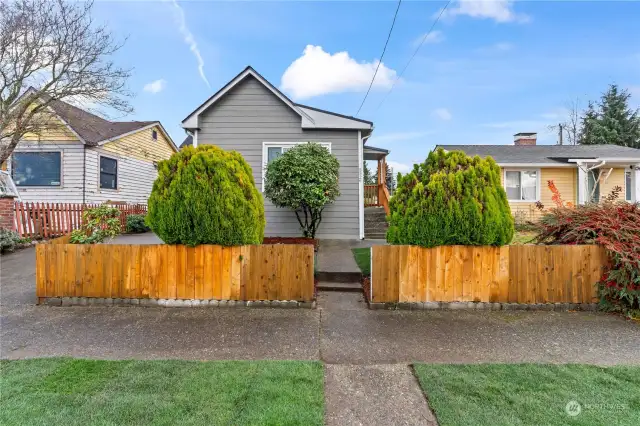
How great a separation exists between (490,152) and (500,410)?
54.9 feet

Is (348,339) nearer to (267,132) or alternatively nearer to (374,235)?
(374,235)

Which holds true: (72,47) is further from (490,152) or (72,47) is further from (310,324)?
(490,152)

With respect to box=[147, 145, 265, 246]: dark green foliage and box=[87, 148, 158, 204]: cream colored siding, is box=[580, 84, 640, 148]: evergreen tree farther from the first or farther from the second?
box=[87, 148, 158, 204]: cream colored siding

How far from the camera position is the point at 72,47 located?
432 inches

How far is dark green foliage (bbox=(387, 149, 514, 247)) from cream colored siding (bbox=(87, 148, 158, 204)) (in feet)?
47.3

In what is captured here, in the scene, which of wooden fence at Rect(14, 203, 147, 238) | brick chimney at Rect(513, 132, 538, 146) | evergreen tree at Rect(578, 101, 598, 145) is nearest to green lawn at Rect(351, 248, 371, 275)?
wooden fence at Rect(14, 203, 147, 238)

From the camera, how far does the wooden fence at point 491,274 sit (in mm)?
4793

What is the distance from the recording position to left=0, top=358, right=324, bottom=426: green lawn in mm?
2283

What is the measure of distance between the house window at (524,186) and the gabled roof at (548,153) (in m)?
0.59

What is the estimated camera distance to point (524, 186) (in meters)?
14.9

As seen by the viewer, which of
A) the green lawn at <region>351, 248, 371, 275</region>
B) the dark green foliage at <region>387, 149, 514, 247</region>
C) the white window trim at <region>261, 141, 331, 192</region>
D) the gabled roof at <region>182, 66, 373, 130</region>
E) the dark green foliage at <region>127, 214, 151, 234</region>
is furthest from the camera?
the dark green foliage at <region>127, 214, 151, 234</region>

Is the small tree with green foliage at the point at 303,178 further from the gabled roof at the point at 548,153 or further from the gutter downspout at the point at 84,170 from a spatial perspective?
the gabled roof at the point at 548,153

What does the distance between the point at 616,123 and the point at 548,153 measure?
68.7 ft

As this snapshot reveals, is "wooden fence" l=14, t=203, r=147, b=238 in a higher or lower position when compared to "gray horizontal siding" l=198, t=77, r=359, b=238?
lower
